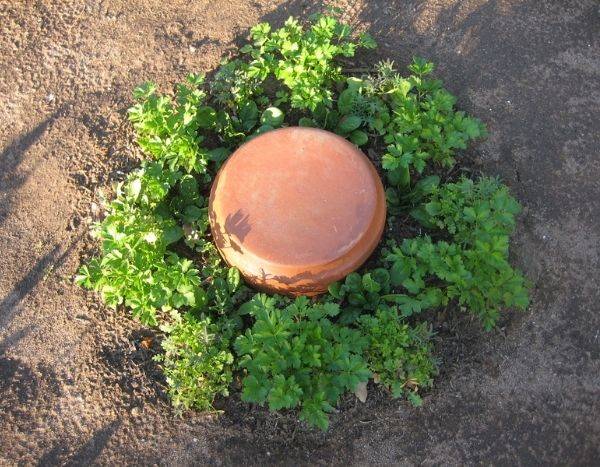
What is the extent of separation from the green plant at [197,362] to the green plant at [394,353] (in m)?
0.79

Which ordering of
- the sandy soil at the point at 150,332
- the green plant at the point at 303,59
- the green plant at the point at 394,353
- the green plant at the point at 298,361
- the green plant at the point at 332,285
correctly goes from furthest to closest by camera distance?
the green plant at the point at 303,59 → the sandy soil at the point at 150,332 → the green plant at the point at 394,353 → the green plant at the point at 332,285 → the green plant at the point at 298,361

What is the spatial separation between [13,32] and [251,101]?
2019 millimetres

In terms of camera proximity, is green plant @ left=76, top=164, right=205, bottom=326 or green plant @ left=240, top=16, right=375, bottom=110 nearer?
green plant @ left=76, top=164, right=205, bottom=326

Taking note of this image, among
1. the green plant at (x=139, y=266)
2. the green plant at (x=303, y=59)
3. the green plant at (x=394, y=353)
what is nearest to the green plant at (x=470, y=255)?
the green plant at (x=394, y=353)

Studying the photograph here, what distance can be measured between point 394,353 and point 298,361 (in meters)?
0.57

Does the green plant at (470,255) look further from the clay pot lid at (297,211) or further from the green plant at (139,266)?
the green plant at (139,266)

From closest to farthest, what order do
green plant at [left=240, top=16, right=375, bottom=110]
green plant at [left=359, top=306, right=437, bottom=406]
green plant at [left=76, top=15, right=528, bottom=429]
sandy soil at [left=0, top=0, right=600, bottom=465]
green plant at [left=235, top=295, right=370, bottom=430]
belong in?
green plant at [left=235, top=295, right=370, bottom=430]
green plant at [left=76, top=15, right=528, bottom=429]
green plant at [left=359, top=306, right=437, bottom=406]
sandy soil at [left=0, top=0, right=600, bottom=465]
green plant at [left=240, top=16, right=375, bottom=110]

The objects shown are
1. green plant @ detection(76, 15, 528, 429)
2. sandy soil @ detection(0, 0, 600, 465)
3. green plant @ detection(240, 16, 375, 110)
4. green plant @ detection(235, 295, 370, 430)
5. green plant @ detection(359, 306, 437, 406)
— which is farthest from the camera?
green plant @ detection(240, 16, 375, 110)

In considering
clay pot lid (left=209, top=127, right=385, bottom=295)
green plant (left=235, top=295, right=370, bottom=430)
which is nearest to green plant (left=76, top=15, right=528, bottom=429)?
green plant (left=235, top=295, right=370, bottom=430)

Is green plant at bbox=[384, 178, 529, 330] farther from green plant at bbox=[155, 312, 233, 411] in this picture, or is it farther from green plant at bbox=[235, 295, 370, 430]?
green plant at bbox=[155, 312, 233, 411]

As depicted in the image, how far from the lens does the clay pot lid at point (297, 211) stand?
3.03 m

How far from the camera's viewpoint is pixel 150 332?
3.47 meters

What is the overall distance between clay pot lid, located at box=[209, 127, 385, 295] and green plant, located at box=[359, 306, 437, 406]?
0.34 m

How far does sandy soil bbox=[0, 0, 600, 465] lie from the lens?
3256 millimetres
